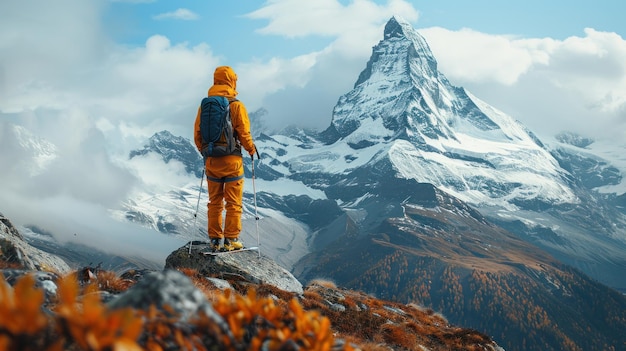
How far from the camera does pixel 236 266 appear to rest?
53.6 feet

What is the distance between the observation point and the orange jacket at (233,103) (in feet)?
50.1

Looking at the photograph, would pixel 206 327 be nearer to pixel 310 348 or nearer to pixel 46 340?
pixel 310 348

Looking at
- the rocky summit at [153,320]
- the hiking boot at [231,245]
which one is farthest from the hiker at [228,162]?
the rocky summit at [153,320]

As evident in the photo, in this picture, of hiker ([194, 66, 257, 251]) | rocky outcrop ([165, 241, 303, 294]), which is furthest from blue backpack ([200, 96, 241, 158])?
rocky outcrop ([165, 241, 303, 294])

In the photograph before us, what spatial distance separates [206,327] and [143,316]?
0.57m

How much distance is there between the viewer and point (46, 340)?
366 centimetres

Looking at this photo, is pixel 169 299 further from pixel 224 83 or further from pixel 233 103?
pixel 224 83

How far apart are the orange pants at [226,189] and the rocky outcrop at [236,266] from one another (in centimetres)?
105

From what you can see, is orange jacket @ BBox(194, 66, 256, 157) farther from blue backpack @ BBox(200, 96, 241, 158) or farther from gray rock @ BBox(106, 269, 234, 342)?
gray rock @ BBox(106, 269, 234, 342)

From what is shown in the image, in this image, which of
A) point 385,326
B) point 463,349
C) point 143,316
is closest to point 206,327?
point 143,316

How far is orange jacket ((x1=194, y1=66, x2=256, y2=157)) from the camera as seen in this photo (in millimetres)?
15283

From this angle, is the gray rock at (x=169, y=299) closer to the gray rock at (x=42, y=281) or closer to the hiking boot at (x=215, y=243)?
the gray rock at (x=42, y=281)

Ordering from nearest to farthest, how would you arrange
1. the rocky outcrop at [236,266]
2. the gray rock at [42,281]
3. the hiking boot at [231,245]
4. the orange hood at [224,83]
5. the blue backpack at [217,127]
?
the gray rock at [42,281], the blue backpack at [217,127], the orange hood at [224,83], the rocky outcrop at [236,266], the hiking boot at [231,245]

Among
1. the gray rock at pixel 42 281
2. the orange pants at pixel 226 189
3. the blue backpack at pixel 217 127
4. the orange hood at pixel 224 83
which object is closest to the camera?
the gray rock at pixel 42 281
